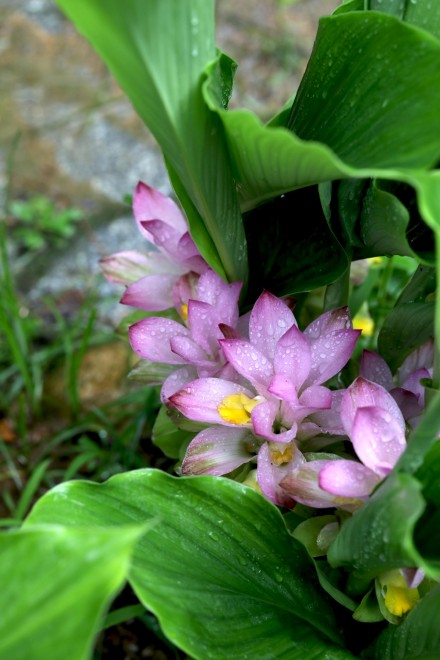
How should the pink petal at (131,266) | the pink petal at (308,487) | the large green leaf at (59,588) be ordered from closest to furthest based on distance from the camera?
1. the large green leaf at (59,588)
2. the pink petal at (308,487)
3. the pink petal at (131,266)

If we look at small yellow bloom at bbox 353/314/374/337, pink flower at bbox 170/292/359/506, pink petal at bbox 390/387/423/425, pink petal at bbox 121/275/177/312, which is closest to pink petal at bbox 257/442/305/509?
pink flower at bbox 170/292/359/506

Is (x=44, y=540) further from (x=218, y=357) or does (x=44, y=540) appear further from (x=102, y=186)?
(x=102, y=186)

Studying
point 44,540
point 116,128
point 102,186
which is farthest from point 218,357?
point 116,128

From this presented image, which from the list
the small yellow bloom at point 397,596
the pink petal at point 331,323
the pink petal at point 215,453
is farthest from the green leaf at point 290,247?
the small yellow bloom at point 397,596

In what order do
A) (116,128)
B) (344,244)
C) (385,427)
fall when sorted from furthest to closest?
(116,128) → (344,244) → (385,427)

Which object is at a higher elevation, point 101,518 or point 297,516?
point 101,518

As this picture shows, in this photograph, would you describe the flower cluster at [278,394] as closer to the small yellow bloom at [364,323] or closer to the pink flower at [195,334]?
the pink flower at [195,334]
